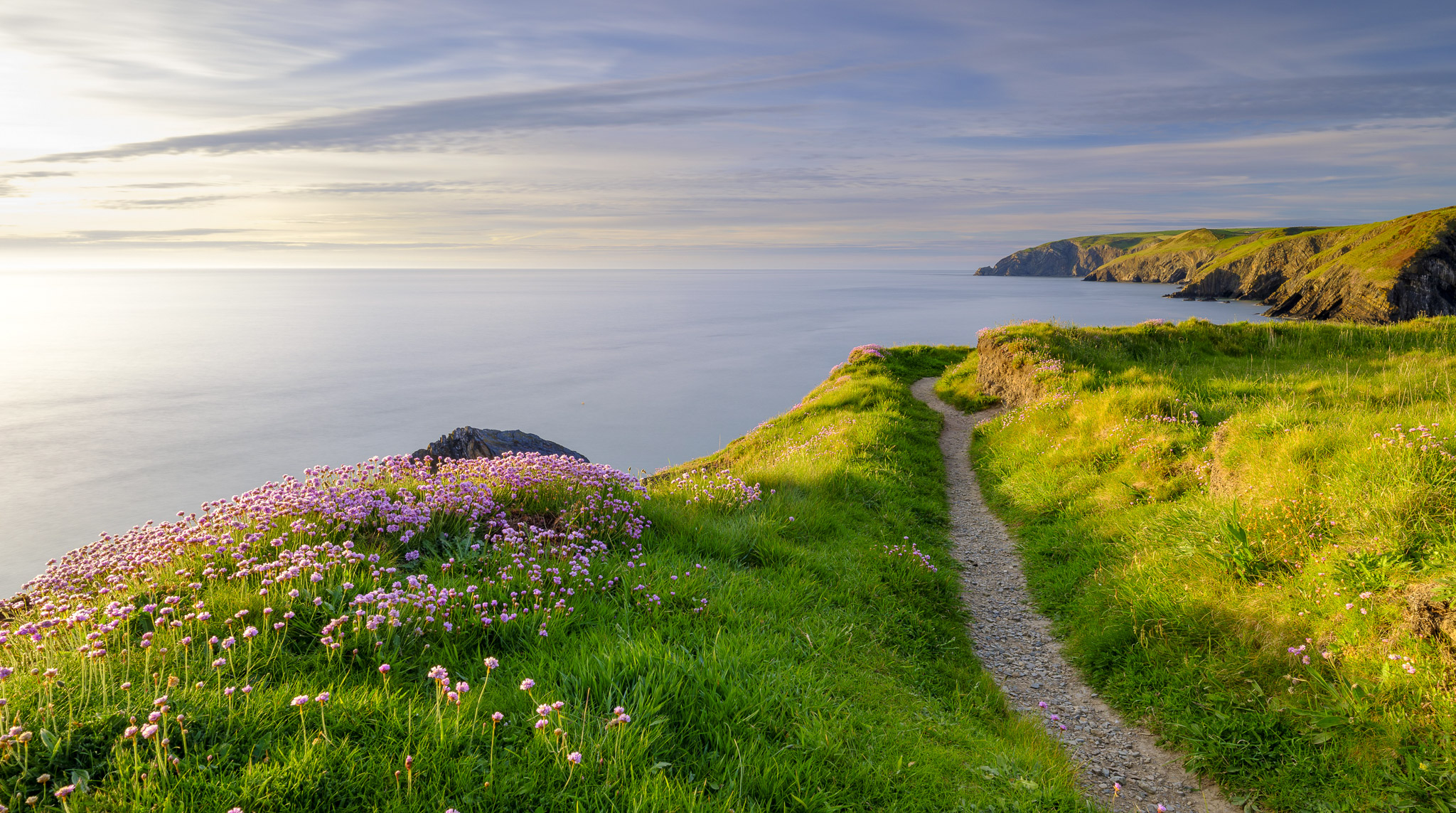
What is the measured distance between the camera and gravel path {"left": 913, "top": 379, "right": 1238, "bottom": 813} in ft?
19.4

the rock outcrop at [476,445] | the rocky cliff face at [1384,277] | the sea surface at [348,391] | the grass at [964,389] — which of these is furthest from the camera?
the rocky cliff face at [1384,277]

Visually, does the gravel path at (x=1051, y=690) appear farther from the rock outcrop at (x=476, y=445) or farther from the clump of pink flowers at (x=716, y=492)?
the rock outcrop at (x=476, y=445)

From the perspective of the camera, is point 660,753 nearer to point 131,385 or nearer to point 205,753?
point 205,753

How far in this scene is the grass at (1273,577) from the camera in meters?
5.64

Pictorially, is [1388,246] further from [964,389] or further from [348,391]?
[348,391]

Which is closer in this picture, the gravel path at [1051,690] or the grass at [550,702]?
the grass at [550,702]

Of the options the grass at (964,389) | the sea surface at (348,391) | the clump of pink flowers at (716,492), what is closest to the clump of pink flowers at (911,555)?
the clump of pink flowers at (716,492)

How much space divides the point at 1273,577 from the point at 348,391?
8723cm

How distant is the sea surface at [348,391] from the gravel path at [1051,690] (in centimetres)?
2440

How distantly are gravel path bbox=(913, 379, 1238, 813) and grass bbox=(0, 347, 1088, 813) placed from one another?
491 millimetres

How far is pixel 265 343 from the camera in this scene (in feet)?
382

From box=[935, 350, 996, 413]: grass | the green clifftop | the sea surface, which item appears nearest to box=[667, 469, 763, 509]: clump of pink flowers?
box=[935, 350, 996, 413]: grass

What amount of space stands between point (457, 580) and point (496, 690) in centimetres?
170

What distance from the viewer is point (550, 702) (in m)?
4.41
